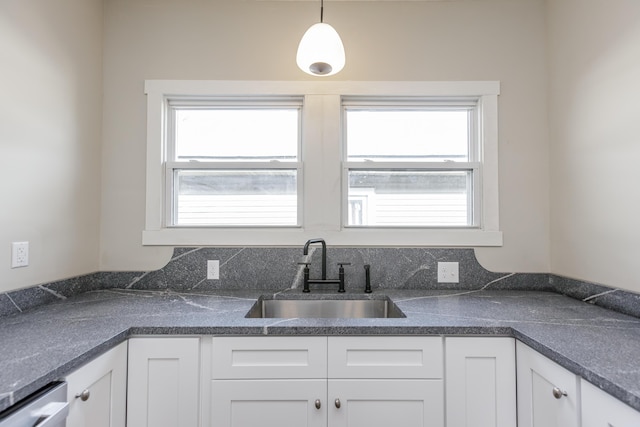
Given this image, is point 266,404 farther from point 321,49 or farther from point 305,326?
point 321,49

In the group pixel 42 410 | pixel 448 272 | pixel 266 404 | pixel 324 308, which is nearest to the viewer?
pixel 42 410

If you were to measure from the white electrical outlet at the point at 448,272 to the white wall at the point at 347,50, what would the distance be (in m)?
0.41

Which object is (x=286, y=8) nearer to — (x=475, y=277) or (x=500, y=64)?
(x=500, y=64)

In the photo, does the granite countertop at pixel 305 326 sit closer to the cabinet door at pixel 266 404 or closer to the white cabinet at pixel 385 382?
the white cabinet at pixel 385 382

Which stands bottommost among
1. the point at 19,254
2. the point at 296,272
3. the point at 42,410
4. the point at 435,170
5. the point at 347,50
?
the point at 42,410

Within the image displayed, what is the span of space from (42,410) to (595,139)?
2356 mm

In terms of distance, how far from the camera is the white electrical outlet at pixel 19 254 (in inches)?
52.2

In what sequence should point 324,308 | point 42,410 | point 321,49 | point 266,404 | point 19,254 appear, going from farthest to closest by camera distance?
point 324,308
point 321,49
point 19,254
point 266,404
point 42,410

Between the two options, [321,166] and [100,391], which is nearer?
[100,391]

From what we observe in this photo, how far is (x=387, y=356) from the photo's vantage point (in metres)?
1.21

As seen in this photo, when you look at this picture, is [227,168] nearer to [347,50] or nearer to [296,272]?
[296,272]

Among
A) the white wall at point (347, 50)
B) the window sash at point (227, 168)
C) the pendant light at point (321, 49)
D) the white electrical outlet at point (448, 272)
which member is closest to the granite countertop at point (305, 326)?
the white electrical outlet at point (448, 272)

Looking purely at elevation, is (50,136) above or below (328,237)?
above

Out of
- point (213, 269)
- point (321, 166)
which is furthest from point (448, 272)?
point (213, 269)
